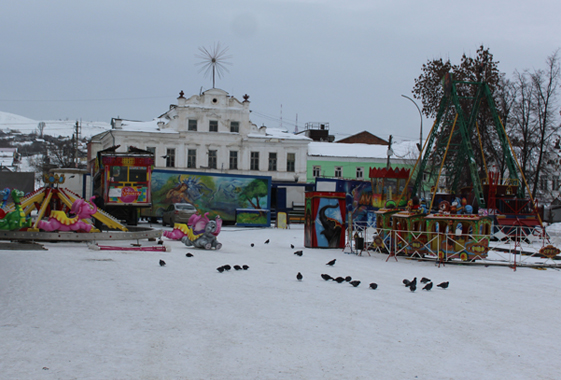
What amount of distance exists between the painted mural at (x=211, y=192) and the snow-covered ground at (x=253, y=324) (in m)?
20.6

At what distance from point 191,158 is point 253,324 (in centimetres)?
4722

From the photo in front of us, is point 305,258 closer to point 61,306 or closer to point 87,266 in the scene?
point 87,266

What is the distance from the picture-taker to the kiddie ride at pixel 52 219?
53.0 ft

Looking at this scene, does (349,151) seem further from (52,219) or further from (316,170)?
(52,219)

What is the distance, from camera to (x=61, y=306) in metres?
8.73

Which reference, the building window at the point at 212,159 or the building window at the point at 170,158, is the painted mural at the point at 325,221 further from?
the building window at the point at 212,159

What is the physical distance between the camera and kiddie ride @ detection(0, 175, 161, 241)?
16156 millimetres

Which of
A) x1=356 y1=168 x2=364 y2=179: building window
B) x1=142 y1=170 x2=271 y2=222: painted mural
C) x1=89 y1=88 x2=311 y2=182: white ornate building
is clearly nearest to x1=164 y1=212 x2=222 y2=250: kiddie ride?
x1=142 y1=170 x2=271 y2=222: painted mural

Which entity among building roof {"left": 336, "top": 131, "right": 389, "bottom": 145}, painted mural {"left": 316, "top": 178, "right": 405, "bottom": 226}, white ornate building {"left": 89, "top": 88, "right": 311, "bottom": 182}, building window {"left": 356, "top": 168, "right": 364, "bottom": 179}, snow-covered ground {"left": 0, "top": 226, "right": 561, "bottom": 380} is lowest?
snow-covered ground {"left": 0, "top": 226, "right": 561, "bottom": 380}

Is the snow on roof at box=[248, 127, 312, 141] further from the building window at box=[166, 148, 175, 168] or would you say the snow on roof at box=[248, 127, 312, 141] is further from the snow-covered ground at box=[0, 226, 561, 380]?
the snow-covered ground at box=[0, 226, 561, 380]

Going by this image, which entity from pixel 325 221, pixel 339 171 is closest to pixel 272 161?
pixel 339 171

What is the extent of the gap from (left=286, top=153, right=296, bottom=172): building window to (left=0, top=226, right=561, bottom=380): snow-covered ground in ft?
141

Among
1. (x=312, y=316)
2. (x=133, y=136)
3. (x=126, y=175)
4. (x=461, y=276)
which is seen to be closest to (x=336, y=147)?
(x=133, y=136)

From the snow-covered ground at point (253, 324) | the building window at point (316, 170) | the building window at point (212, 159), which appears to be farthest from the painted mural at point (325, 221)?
the building window at point (316, 170)
